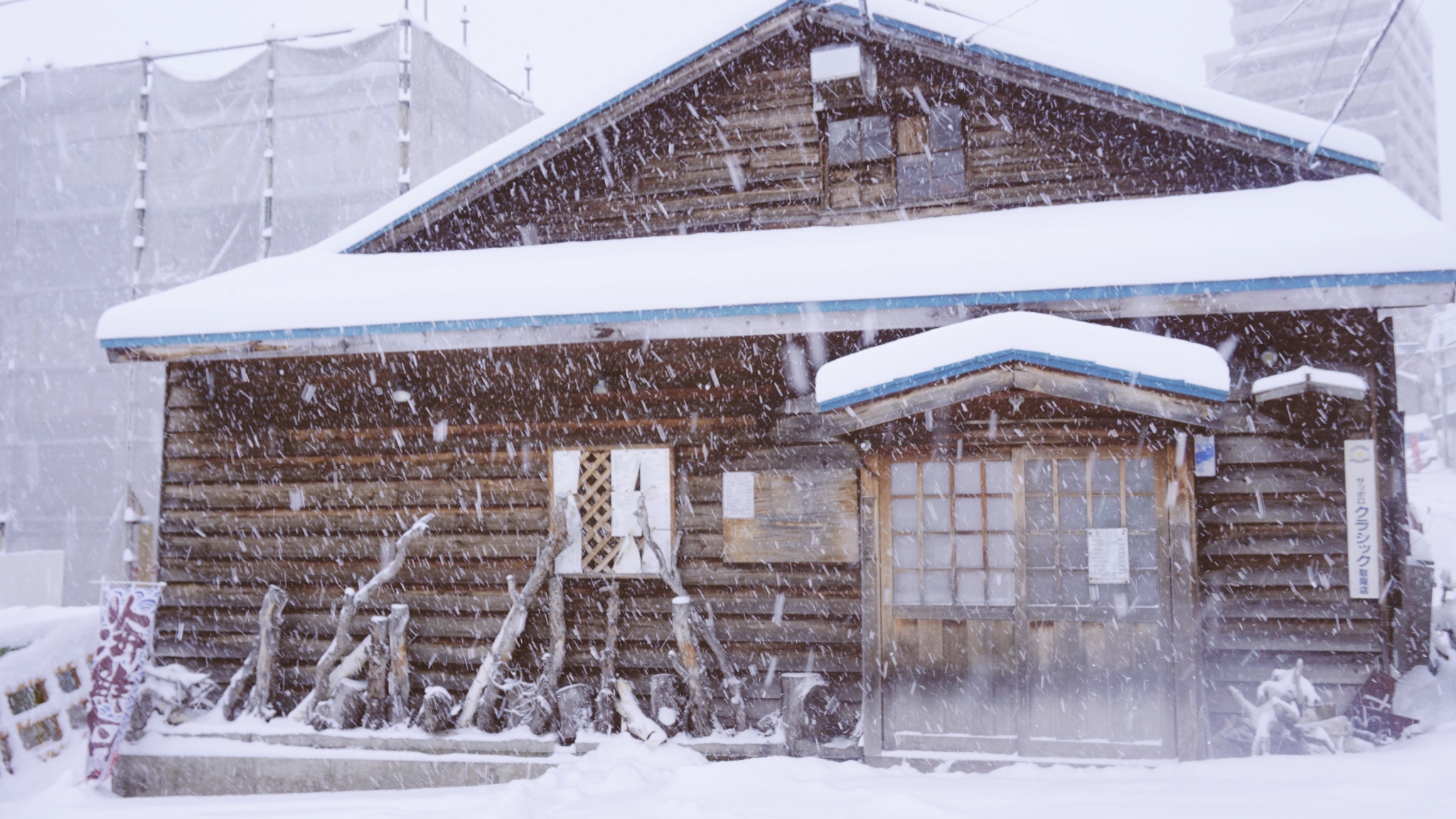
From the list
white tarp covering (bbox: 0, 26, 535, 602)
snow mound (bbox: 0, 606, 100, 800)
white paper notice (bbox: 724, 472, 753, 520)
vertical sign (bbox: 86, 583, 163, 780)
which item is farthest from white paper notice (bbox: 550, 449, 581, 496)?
white tarp covering (bbox: 0, 26, 535, 602)

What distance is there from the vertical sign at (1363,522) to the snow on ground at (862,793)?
100 centimetres

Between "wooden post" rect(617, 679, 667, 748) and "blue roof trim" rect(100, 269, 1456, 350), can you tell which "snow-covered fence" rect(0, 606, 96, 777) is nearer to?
"blue roof trim" rect(100, 269, 1456, 350)

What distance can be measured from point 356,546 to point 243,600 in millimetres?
1173

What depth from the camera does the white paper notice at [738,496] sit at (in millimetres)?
7695

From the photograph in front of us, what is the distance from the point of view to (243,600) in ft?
28.2

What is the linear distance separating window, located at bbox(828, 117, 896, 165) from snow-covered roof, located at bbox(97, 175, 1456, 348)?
28.3 inches

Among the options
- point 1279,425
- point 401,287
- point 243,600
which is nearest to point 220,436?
point 243,600

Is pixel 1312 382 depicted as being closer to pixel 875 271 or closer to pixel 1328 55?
pixel 875 271

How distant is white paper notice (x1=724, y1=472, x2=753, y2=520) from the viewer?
7695mm

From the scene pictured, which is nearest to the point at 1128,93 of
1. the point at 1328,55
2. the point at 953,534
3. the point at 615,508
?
the point at 953,534

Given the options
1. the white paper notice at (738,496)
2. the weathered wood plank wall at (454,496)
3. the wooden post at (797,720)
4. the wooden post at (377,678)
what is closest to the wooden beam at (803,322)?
the weathered wood plank wall at (454,496)

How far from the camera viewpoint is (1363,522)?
6.64m

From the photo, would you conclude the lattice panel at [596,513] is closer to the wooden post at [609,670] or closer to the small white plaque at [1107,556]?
the wooden post at [609,670]

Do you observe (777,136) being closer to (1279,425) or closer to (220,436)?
(1279,425)
